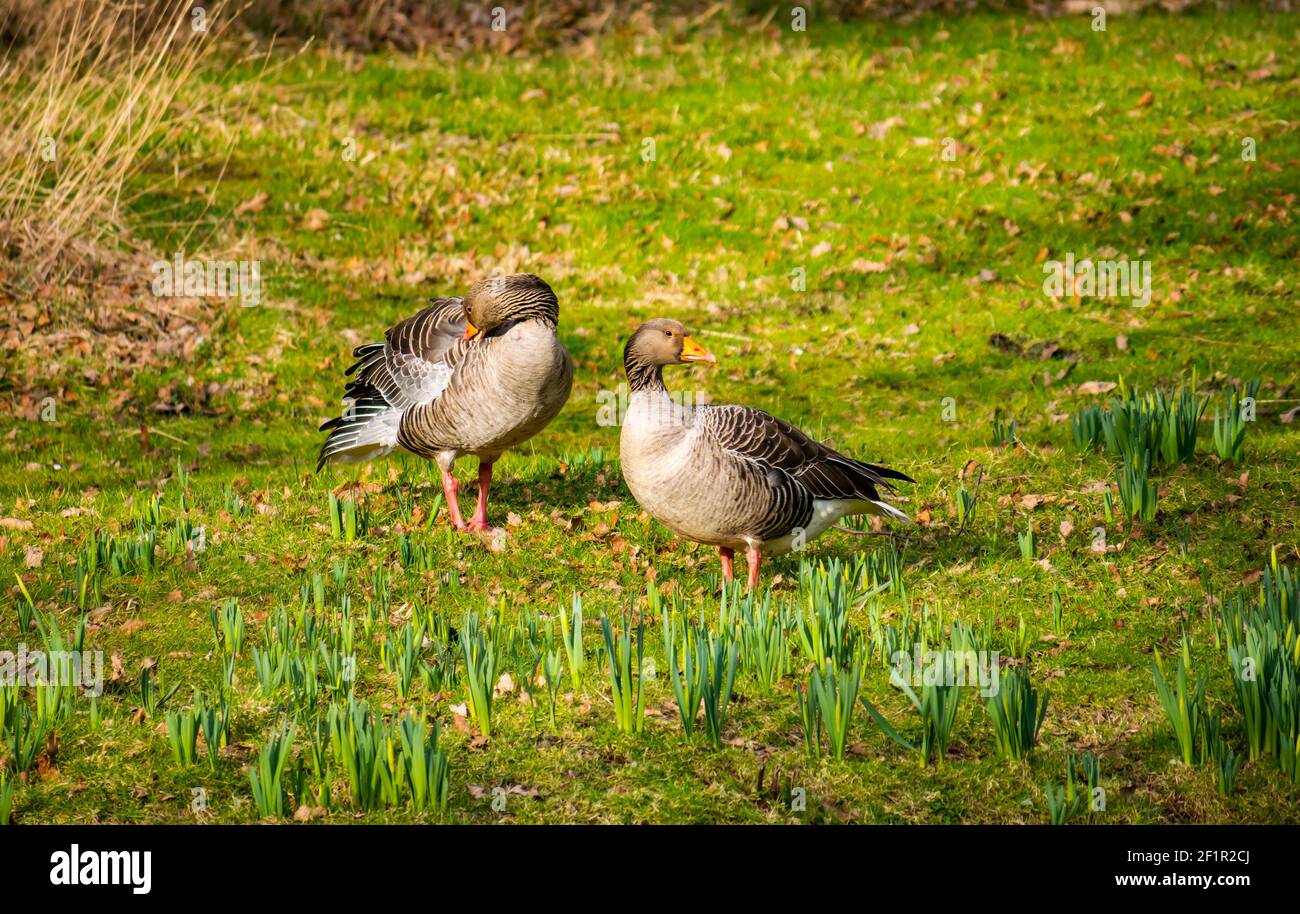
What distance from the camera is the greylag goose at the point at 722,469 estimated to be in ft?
25.1

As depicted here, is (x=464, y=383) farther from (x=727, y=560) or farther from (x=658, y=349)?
(x=727, y=560)

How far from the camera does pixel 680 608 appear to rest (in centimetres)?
802

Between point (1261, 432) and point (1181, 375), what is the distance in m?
1.56

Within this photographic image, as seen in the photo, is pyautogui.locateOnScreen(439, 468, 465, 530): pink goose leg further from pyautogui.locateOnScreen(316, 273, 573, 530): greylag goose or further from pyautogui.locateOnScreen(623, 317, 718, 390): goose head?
pyautogui.locateOnScreen(623, 317, 718, 390): goose head

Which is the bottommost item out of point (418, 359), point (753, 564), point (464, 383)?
point (753, 564)

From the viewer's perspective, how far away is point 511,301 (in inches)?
354

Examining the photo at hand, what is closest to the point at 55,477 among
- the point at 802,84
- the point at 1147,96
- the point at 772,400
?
the point at 772,400

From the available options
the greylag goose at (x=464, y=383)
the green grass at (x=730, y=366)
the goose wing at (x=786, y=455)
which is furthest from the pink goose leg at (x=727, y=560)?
the greylag goose at (x=464, y=383)

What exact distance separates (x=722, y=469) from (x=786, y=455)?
50cm

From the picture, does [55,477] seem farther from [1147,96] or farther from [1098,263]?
[1147,96]

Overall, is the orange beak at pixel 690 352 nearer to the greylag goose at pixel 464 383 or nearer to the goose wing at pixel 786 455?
the goose wing at pixel 786 455

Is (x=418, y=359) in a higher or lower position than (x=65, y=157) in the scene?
lower

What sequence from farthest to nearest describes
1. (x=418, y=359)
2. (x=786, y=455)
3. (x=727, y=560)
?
1. (x=418, y=359)
2. (x=727, y=560)
3. (x=786, y=455)

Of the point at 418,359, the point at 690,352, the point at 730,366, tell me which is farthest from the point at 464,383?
the point at 730,366
